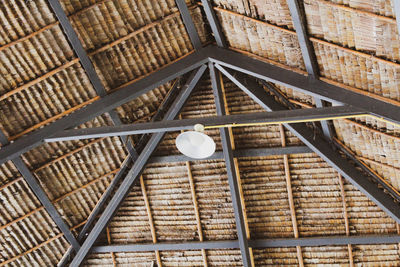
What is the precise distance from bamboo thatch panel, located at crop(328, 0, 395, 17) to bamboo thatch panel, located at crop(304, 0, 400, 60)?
0.25ft

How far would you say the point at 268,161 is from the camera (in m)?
8.49

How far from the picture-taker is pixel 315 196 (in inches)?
332

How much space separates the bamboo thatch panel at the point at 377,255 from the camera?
26.9 ft

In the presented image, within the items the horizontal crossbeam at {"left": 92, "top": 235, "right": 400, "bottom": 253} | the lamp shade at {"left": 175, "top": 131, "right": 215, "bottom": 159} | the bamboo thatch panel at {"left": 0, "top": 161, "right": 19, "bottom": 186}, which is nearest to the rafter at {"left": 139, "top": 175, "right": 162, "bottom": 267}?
the horizontal crossbeam at {"left": 92, "top": 235, "right": 400, "bottom": 253}

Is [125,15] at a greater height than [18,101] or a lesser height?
greater

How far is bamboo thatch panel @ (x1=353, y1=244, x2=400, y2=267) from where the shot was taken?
8211 mm

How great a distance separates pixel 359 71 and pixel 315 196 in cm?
255

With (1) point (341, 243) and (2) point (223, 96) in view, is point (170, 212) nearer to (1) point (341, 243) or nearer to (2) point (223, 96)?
(2) point (223, 96)

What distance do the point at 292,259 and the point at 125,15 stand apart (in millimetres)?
4665

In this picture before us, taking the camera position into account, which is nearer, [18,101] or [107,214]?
[18,101]

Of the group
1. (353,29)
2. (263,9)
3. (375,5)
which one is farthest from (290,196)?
(375,5)

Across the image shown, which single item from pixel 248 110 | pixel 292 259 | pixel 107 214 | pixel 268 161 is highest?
pixel 248 110

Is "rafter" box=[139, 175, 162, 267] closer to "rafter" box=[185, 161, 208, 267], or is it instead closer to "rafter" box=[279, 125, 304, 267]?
"rafter" box=[185, 161, 208, 267]

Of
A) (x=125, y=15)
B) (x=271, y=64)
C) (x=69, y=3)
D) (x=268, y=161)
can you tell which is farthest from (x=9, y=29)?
(x=268, y=161)
